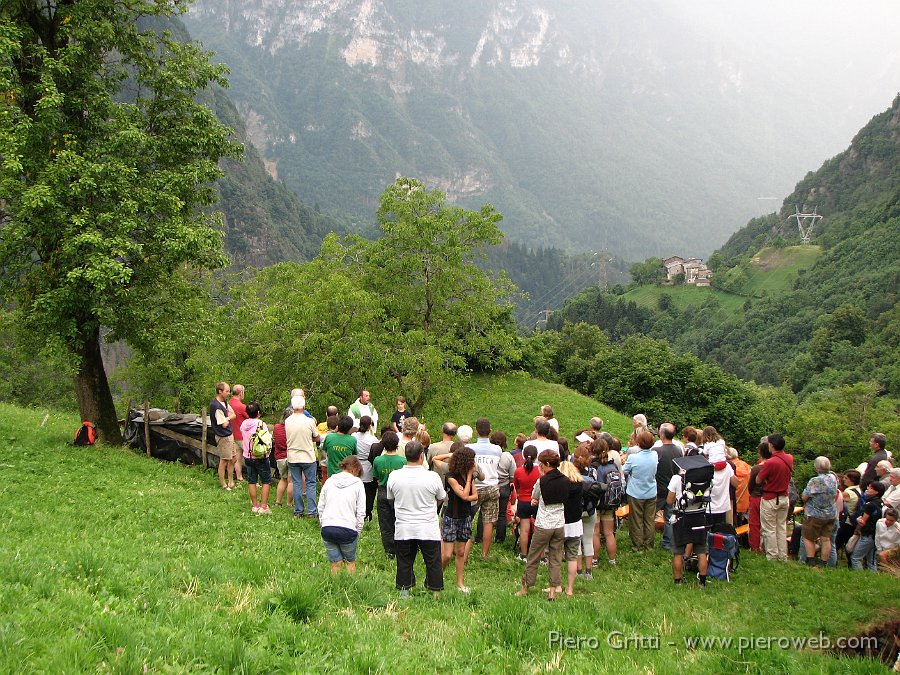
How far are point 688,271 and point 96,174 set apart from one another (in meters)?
189

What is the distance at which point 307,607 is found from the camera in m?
6.46

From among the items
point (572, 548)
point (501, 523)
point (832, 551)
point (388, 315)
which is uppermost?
point (388, 315)

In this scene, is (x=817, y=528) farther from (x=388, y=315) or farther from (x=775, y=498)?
(x=388, y=315)

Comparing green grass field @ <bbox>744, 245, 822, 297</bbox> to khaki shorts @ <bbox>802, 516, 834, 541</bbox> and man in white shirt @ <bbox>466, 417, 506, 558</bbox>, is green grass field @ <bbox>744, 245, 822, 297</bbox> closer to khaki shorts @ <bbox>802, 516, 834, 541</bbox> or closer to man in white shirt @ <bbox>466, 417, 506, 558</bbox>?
khaki shorts @ <bbox>802, 516, 834, 541</bbox>

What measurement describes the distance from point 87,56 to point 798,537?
65.1 feet

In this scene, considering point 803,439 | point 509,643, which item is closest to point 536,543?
point 509,643

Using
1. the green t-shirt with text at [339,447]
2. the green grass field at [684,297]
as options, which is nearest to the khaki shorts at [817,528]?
the green t-shirt with text at [339,447]

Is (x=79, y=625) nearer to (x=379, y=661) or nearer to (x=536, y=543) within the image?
A: (x=379, y=661)

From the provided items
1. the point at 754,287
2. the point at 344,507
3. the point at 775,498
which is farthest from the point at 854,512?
the point at 754,287

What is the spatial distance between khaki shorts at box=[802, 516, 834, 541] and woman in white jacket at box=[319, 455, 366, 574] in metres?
8.75

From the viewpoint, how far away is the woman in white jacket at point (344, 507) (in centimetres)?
803

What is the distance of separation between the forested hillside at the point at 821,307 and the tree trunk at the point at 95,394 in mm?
102218

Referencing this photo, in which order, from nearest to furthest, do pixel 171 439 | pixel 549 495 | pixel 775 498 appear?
pixel 549 495 → pixel 775 498 → pixel 171 439

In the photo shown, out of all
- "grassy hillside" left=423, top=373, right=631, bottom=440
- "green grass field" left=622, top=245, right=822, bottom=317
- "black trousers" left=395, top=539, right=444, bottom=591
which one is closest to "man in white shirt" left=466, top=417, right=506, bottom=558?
"black trousers" left=395, top=539, right=444, bottom=591
